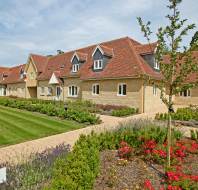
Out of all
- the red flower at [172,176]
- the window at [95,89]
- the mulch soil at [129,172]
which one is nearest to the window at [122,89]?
the window at [95,89]

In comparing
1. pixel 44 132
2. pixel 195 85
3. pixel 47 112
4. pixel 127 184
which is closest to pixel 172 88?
pixel 195 85

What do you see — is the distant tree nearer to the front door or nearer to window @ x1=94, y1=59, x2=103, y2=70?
window @ x1=94, y1=59, x2=103, y2=70

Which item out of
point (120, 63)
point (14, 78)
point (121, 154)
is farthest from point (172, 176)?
point (14, 78)

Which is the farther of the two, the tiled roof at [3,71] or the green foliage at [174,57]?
the tiled roof at [3,71]

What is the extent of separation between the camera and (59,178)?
4883 mm

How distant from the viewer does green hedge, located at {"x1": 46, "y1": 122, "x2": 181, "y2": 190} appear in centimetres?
487

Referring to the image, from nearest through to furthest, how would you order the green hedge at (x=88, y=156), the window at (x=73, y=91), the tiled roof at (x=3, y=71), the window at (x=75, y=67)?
the green hedge at (x=88, y=156) → the window at (x=73, y=91) → the window at (x=75, y=67) → the tiled roof at (x=3, y=71)

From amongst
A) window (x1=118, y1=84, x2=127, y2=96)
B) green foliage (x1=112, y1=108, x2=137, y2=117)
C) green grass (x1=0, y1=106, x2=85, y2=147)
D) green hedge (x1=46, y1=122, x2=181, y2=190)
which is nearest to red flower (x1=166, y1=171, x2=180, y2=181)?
green hedge (x1=46, y1=122, x2=181, y2=190)

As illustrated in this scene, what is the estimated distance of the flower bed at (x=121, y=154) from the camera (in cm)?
505

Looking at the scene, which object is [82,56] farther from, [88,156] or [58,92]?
[88,156]

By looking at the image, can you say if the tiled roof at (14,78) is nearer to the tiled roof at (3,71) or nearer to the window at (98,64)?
the tiled roof at (3,71)

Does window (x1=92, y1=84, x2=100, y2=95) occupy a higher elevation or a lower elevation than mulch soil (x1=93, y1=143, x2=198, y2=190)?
higher

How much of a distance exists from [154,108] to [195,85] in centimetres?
2065

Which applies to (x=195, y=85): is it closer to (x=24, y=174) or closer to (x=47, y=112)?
(x=24, y=174)
